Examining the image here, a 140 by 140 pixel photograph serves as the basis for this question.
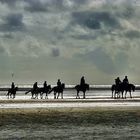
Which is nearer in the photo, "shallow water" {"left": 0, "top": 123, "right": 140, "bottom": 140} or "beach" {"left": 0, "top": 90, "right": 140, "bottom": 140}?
"shallow water" {"left": 0, "top": 123, "right": 140, "bottom": 140}

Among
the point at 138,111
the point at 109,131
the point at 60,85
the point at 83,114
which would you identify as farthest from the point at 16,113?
the point at 60,85

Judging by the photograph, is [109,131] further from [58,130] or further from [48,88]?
[48,88]

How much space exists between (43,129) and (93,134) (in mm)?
3220

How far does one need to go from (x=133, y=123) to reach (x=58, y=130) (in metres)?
5.17

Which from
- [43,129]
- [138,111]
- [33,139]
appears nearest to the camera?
[33,139]

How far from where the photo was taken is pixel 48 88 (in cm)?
7119

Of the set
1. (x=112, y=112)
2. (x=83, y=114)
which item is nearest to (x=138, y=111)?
(x=112, y=112)

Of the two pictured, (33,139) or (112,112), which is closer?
(33,139)

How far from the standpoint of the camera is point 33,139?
23312 millimetres

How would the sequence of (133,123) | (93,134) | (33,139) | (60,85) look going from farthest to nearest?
(60,85) → (133,123) → (93,134) → (33,139)

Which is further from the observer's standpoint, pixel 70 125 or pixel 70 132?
pixel 70 125

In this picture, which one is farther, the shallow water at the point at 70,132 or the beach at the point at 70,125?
the beach at the point at 70,125

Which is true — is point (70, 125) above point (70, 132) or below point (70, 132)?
above

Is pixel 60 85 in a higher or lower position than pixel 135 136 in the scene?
higher
